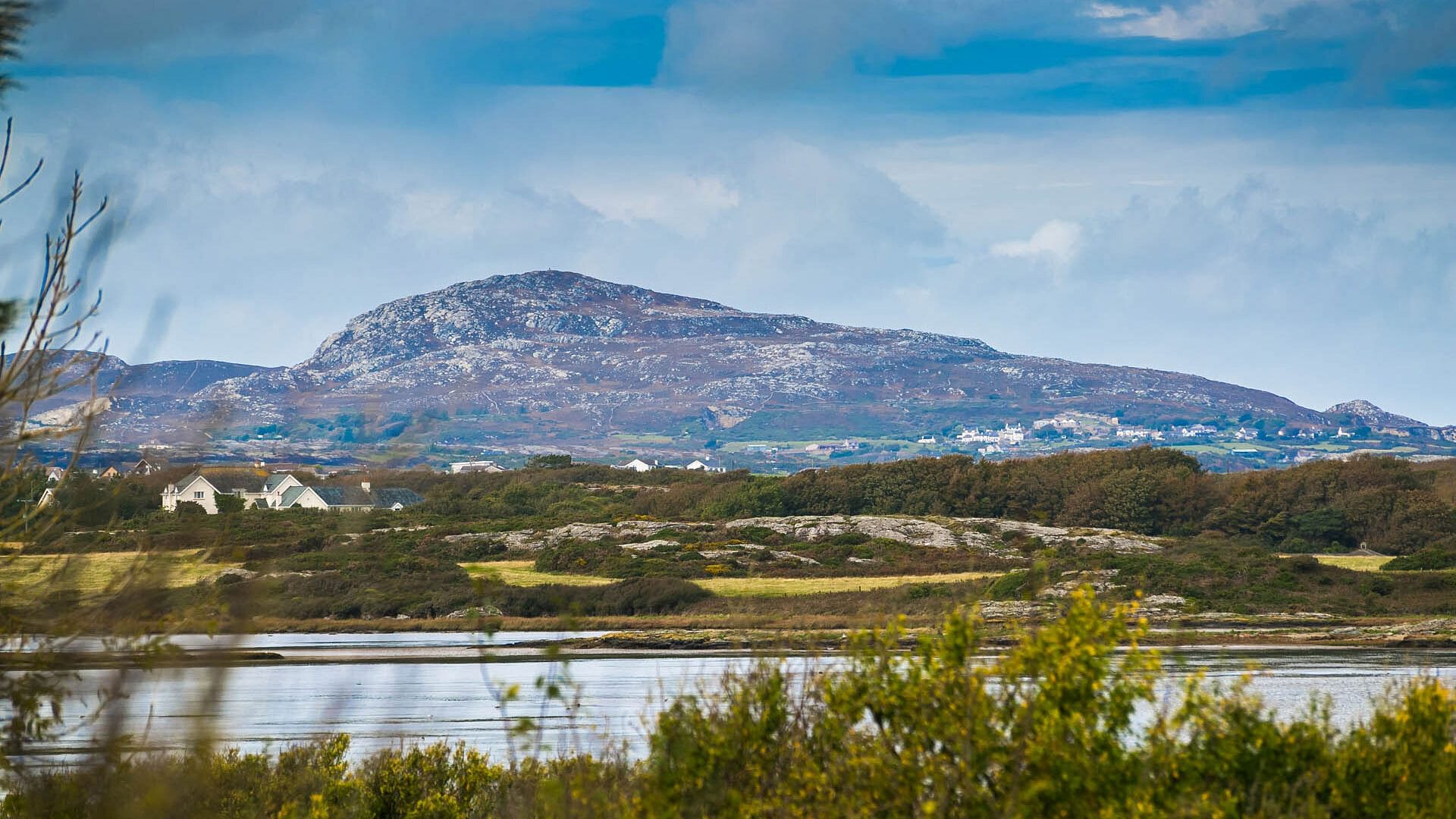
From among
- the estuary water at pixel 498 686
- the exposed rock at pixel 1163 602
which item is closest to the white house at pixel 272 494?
the estuary water at pixel 498 686

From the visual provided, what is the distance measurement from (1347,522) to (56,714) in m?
74.8

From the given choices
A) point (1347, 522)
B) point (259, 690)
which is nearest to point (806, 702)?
point (259, 690)

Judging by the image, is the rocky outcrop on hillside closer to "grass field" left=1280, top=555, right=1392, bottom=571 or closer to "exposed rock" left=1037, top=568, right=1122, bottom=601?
"grass field" left=1280, top=555, right=1392, bottom=571

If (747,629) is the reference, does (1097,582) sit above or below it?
above

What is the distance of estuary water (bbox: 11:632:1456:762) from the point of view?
21469 mm

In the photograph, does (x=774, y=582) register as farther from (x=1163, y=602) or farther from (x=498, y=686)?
(x=498, y=686)

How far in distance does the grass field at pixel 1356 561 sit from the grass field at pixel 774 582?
1509cm

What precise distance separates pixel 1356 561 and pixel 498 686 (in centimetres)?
5493

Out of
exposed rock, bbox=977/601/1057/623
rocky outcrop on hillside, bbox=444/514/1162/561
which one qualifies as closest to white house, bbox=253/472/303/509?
exposed rock, bbox=977/601/1057/623

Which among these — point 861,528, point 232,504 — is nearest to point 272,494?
point 232,504

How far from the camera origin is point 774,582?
193 ft

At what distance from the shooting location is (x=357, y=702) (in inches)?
1141

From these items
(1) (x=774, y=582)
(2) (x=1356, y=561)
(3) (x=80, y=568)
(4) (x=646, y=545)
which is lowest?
(1) (x=774, y=582)

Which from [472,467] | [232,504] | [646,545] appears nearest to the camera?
[232,504]
